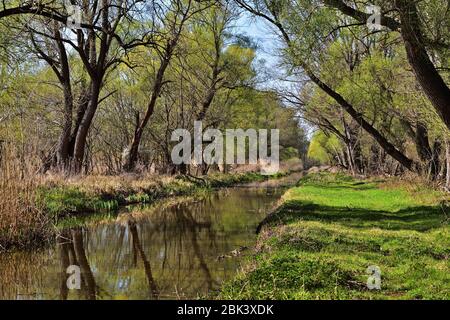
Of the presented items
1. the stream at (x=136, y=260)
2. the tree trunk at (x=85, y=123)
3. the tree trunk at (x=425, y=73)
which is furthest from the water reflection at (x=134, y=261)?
the tree trunk at (x=85, y=123)

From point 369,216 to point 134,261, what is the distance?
22.1 ft

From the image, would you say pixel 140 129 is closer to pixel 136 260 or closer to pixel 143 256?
pixel 143 256

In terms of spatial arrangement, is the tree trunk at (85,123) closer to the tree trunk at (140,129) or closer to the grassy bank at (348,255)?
the tree trunk at (140,129)

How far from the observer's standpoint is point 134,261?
8250mm

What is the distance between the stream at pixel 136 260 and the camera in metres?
6.41

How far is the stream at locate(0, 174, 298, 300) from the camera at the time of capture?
6.41 meters

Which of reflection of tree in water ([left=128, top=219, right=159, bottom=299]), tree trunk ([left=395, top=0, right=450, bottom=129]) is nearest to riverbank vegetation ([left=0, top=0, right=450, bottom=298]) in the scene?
tree trunk ([left=395, top=0, right=450, bottom=129])

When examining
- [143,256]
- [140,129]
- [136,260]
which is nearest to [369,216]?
[143,256]

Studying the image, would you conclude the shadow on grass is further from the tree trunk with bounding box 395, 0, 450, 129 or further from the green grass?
the green grass

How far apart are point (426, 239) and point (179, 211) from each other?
8819 mm

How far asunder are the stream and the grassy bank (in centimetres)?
72

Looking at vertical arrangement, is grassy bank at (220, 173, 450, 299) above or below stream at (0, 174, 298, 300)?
above

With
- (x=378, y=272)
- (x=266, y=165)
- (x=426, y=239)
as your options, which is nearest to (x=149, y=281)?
(x=378, y=272)

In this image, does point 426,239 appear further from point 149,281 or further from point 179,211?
point 179,211
